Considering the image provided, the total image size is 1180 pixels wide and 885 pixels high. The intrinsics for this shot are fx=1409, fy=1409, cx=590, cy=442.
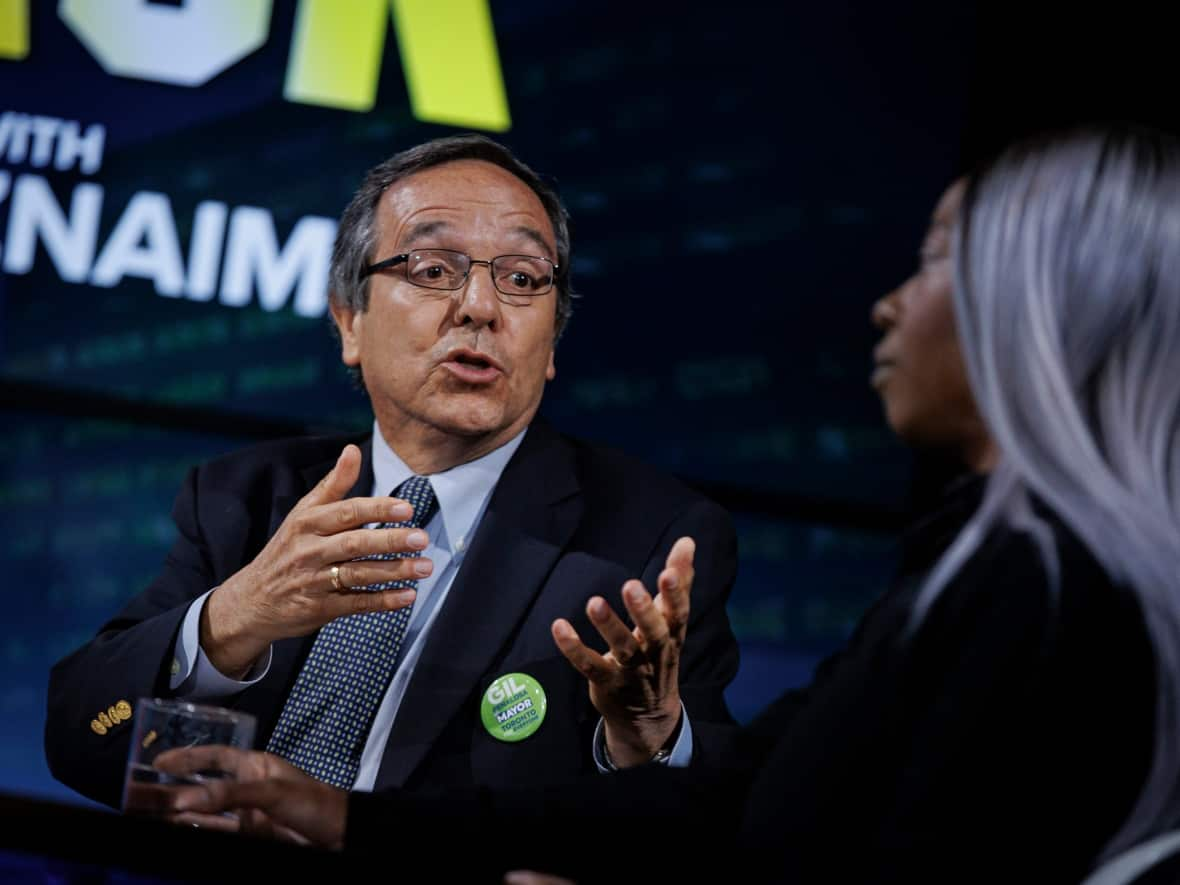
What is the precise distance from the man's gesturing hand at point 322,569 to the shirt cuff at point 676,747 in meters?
0.36

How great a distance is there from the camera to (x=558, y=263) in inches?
95.3

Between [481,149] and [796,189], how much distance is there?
1.41m

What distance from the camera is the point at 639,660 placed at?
1.80 meters

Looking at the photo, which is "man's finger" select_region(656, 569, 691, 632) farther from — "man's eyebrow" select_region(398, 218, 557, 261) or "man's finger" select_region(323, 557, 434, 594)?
"man's eyebrow" select_region(398, 218, 557, 261)

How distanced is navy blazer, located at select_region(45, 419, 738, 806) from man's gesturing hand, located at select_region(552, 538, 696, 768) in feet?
0.38

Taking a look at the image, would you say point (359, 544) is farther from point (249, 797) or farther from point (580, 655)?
point (249, 797)

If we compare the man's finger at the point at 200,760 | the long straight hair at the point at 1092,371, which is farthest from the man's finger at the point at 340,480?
the long straight hair at the point at 1092,371

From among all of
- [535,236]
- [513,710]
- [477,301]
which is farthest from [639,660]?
[535,236]

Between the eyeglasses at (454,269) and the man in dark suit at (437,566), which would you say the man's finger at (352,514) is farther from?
the eyeglasses at (454,269)

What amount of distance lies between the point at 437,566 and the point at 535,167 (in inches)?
61.4

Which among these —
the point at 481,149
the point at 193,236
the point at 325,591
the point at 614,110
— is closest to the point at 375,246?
the point at 481,149

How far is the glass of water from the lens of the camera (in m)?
1.39

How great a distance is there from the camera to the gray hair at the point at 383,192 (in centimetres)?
240

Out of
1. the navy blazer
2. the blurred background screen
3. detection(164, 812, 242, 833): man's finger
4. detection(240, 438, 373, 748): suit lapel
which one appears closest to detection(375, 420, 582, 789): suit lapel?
the navy blazer
